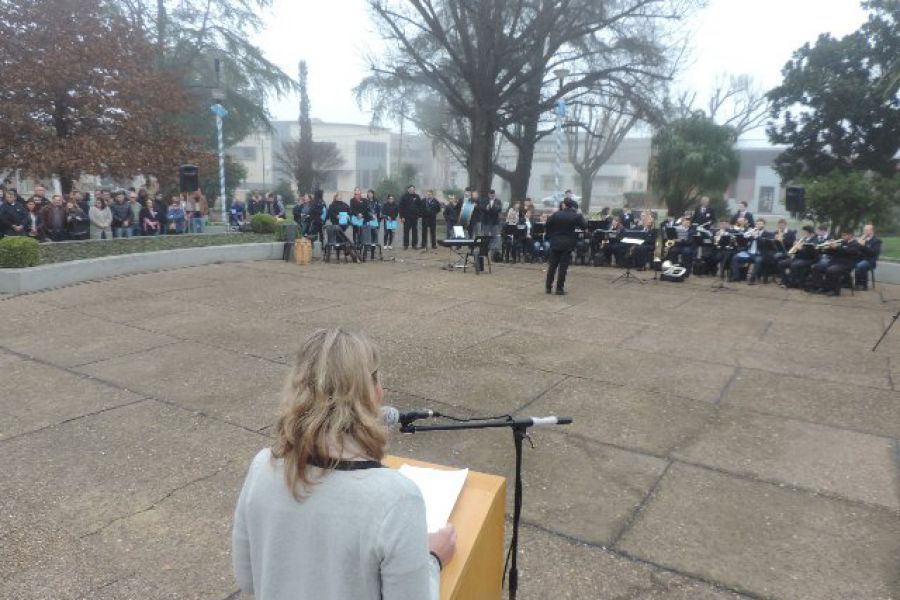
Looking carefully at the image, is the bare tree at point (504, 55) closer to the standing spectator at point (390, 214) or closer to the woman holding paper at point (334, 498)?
the standing spectator at point (390, 214)

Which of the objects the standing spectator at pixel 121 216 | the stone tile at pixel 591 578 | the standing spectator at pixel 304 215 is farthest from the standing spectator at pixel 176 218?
the stone tile at pixel 591 578

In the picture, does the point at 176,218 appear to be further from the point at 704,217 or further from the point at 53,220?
the point at 704,217

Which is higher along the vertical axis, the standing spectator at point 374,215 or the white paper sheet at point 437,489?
the standing spectator at point 374,215

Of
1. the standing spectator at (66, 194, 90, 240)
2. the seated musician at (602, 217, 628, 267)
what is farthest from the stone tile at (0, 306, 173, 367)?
the seated musician at (602, 217, 628, 267)

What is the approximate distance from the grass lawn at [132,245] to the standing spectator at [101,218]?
2.83 ft

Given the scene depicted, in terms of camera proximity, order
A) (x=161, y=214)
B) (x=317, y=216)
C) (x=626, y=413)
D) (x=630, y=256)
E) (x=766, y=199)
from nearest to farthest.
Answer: (x=626, y=413), (x=630, y=256), (x=317, y=216), (x=161, y=214), (x=766, y=199)

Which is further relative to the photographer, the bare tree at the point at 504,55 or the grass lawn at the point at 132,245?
the bare tree at the point at 504,55

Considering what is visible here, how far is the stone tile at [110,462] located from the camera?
3.94 m

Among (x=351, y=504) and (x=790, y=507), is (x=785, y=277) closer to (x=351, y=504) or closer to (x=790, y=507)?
(x=790, y=507)

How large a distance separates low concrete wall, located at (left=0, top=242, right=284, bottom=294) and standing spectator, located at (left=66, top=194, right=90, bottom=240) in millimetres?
3099

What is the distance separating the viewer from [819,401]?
6.11 metres

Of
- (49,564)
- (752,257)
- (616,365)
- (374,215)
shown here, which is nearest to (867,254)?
(752,257)

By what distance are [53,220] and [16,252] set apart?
4.48 metres

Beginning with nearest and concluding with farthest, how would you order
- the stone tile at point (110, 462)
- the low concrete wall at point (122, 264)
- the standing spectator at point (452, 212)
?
the stone tile at point (110, 462) < the low concrete wall at point (122, 264) < the standing spectator at point (452, 212)
